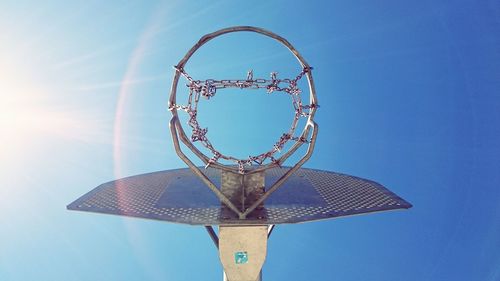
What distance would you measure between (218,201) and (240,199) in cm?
23

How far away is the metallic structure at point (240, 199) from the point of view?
2695 mm

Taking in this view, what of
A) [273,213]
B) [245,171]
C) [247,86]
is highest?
[247,86]

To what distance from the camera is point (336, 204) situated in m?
2.96

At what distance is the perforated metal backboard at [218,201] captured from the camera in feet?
8.86

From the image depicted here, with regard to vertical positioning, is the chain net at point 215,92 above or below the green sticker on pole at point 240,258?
above

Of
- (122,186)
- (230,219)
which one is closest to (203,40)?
(230,219)

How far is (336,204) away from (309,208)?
0.90 feet

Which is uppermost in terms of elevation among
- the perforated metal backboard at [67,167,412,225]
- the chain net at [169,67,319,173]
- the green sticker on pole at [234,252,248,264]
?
the chain net at [169,67,319,173]

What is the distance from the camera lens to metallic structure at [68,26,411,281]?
2.70m

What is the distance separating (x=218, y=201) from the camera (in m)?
3.07

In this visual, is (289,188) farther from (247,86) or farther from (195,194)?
(247,86)

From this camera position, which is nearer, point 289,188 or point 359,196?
point 359,196

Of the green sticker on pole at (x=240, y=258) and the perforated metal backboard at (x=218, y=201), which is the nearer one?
the perforated metal backboard at (x=218, y=201)

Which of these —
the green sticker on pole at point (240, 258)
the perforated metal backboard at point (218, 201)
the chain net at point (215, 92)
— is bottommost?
the green sticker on pole at point (240, 258)
